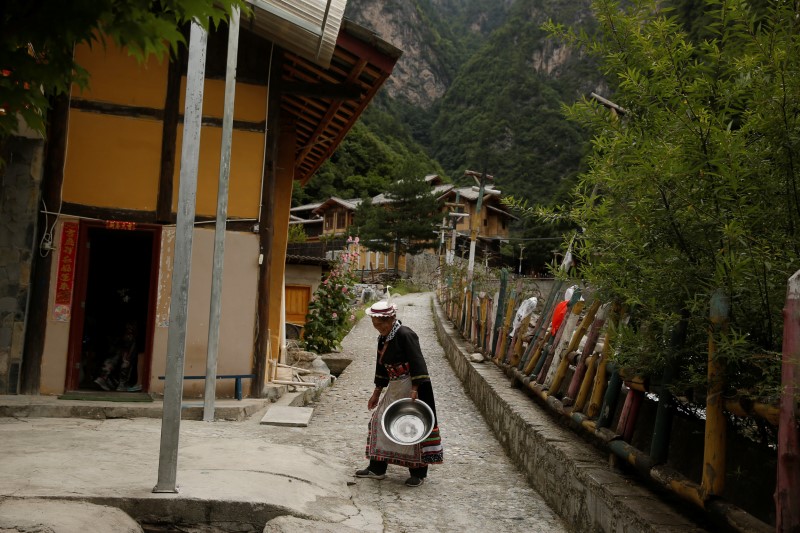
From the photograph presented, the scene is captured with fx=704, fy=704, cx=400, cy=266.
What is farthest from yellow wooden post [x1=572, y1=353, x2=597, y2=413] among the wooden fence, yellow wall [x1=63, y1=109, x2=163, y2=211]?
yellow wall [x1=63, y1=109, x2=163, y2=211]

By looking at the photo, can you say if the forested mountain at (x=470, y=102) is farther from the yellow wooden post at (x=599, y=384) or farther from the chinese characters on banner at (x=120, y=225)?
the yellow wooden post at (x=599, y=384)

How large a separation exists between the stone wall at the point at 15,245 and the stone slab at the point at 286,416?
278 cm

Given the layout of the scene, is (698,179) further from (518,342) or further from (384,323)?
(518,342)

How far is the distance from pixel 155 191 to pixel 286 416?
3.05 meters

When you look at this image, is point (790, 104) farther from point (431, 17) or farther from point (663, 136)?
point (431, 17)

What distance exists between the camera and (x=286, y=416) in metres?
8.07

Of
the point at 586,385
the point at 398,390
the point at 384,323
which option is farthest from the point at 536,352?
the point at 586,385

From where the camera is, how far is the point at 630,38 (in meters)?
3.66

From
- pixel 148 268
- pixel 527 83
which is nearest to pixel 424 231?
pixel 148 268

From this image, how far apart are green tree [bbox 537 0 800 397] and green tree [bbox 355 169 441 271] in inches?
1594

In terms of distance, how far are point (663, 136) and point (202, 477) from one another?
3701 mm

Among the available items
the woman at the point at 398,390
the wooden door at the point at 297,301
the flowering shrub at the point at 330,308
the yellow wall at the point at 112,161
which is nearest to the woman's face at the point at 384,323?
the woman at the point at 398,390

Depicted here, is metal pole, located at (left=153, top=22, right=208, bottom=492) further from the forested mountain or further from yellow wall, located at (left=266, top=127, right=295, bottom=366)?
the forested mountain

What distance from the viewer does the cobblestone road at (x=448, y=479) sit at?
5.04 m
